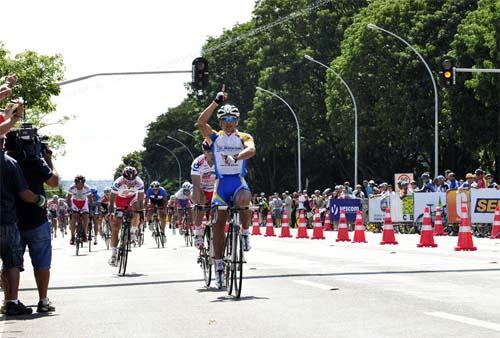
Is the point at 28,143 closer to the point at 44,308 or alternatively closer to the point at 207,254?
the point at 44,308

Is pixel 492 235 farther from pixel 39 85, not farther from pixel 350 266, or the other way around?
pixel 39 85

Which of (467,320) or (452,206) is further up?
(452,206)

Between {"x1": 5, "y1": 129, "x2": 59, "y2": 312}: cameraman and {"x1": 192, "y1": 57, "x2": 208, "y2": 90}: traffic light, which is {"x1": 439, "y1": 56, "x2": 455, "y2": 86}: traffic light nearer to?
{"x1": 192, "y1": 57, "x2": 208, "y2": 90}: traffic light

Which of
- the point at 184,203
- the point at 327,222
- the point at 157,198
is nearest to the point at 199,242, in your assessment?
the point at 184,203

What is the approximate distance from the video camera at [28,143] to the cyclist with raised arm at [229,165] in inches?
79.9

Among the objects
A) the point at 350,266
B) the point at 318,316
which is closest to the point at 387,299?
the point at 318,316

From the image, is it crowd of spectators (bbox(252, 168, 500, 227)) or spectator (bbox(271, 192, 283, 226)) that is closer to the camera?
crowd of spectators (bbox(252, 168, 500, 227))

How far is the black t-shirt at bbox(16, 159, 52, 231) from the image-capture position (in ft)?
37.1

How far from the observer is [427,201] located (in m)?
34.5

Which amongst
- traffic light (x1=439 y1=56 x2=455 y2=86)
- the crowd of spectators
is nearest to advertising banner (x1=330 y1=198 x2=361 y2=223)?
the crowd of spectators

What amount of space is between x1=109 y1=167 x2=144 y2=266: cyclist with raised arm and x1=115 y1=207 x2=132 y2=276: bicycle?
0.29 feet

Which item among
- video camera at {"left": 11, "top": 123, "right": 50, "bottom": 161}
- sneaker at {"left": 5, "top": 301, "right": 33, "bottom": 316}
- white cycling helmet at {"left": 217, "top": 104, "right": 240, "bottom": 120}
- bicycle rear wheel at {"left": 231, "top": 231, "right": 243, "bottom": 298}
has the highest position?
white cycling helmet at {"left": 217, "top": 104, "right": 240, "bottom": 120}

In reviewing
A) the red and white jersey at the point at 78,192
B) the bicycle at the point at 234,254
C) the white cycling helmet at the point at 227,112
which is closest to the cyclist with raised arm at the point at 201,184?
the bicycle at the point at 234,254

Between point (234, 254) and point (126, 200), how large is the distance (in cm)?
912
